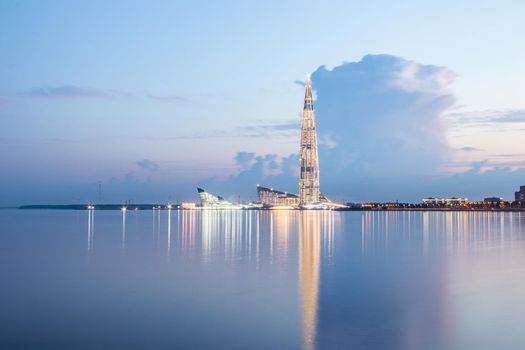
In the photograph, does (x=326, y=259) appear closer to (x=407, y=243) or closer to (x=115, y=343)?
(x=407, y=243)

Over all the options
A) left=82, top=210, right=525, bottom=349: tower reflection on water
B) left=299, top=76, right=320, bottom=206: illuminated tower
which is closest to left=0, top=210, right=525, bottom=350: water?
left=82, top=210, right=525, bottom=349: tower reflection on water

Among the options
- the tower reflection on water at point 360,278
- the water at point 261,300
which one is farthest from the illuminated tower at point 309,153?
the water at point 261,300

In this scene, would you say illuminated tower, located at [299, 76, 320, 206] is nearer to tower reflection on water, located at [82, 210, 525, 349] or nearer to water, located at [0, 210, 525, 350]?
tower reflection on water, located at [82, 210, 525, 349]

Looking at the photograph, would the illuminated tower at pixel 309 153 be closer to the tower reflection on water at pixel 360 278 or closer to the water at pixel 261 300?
the tower reflection on water at pixel 360 278

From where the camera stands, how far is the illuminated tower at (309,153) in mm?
162125

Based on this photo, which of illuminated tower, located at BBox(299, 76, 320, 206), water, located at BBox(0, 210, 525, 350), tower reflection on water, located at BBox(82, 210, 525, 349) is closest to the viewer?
water, located at BBox(0, 210, 525, 350)

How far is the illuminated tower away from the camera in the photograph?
6383 inches

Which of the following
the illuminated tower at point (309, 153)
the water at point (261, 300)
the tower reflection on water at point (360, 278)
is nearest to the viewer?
the water at point (261, 300)

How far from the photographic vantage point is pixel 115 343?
11.3 m

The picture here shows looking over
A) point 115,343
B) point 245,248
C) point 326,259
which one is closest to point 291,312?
point 115,343

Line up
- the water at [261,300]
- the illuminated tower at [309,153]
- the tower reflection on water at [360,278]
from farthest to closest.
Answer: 1. the illuminated tower at [309,153]
2. the tower reflection on water at [360,278]
3. the water at [261,300]

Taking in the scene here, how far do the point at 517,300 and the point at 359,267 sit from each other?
8.06m

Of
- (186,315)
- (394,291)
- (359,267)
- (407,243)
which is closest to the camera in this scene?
(186,315)

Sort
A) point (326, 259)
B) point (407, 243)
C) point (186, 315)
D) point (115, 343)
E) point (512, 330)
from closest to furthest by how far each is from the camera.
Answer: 1. point (115, 343)
2. point (512, 330)
3. point (186, 315)
4. point (326, 259)
5. point (407, 243)
